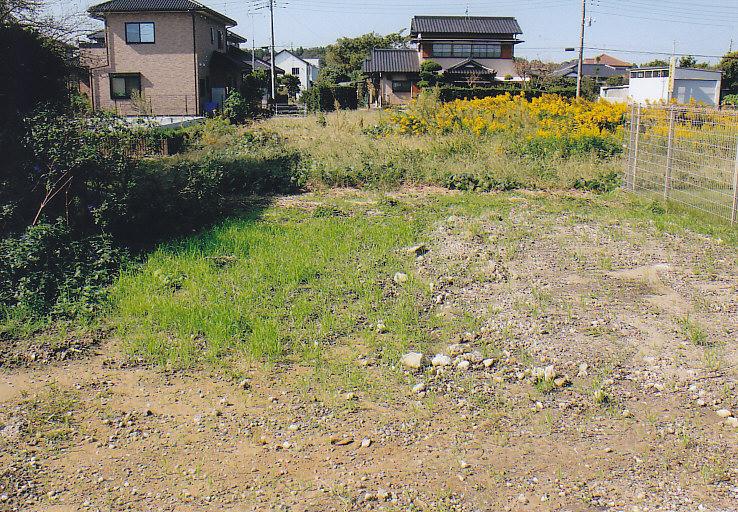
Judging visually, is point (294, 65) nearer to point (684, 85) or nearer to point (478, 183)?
point (684, 85)

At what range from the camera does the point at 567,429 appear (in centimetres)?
391

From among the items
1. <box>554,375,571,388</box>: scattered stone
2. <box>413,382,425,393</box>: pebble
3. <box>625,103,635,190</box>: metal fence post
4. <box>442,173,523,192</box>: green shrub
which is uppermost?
<box>625,103,635,190</box>: metal fence post

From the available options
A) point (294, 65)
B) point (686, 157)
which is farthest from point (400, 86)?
point (686, 157)

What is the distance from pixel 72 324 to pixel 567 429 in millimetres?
3676

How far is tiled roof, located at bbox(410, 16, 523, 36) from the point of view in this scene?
45000mm

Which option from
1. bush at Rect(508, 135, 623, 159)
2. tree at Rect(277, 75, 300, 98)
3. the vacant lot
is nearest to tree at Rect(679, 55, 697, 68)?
tree at Rect(277, 75, 300, 98)

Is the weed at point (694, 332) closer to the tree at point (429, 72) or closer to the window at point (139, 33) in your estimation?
the window at point (139, 33)

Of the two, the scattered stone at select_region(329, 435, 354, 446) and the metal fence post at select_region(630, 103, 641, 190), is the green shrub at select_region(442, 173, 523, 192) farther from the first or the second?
the scattered stone at select_region(329, 435, 354, 446)

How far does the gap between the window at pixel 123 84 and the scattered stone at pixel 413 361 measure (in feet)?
103

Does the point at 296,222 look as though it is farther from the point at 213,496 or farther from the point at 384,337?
the point at 213,496

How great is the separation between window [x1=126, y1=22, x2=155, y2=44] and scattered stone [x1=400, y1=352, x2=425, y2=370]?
3146 centimetres

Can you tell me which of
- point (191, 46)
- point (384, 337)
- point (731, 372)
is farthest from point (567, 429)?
point (191, 46)

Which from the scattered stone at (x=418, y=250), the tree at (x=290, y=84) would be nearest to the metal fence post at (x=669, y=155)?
the scattered stone at (x=418, y=250)

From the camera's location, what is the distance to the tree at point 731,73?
40925 mm
